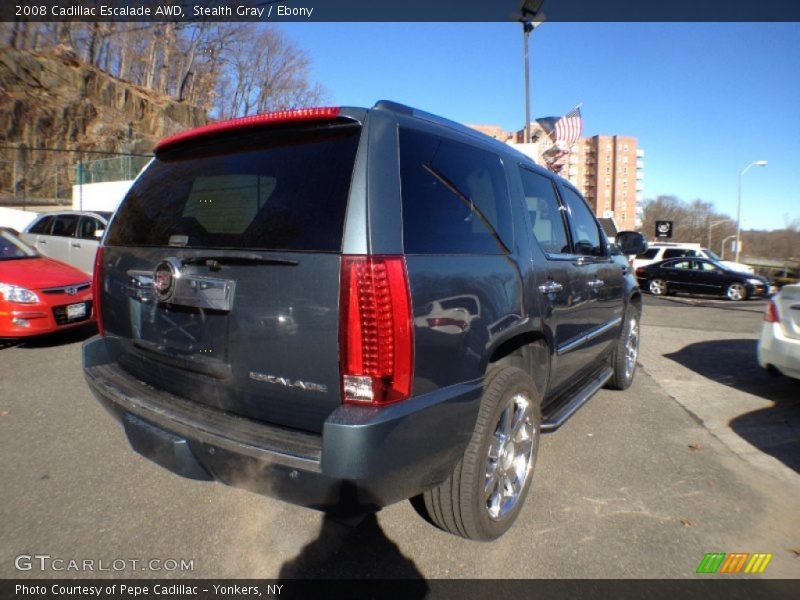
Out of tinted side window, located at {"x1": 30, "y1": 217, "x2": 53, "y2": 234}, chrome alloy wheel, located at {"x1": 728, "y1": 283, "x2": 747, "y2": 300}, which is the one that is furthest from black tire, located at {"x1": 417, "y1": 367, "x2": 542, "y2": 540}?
chrome alloy wheel, located at {"x1": 728, "y1": 283, "x2": 747, "y2": 300}

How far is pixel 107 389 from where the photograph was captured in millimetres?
2471

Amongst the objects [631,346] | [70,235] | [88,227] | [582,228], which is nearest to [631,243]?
[631,346]

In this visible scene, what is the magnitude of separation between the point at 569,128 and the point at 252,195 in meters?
13.5

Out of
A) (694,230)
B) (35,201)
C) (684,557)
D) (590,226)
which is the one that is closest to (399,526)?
(684,557)

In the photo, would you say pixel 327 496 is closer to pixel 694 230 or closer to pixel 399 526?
pixel 399 526

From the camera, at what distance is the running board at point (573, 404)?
2.94 m

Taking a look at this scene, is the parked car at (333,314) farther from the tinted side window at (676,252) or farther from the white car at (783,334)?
the tinted side window at (676,252)

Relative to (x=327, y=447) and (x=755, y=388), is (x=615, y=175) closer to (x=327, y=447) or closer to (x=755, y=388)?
(x=755, y=388)

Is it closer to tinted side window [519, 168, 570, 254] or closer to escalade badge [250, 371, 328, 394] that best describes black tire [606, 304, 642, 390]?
tinted side window [519, 168, 570, 254]

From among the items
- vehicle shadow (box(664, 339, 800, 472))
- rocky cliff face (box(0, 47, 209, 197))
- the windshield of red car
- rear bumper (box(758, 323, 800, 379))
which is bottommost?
vehicle shadow (box(664, 339, 800, 472))

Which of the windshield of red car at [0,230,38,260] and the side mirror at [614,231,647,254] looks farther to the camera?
the windshield of red car at [0,230,38,260]

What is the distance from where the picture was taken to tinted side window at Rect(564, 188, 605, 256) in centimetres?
385

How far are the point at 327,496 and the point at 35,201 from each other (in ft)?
116

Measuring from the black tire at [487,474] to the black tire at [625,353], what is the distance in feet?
8.12
